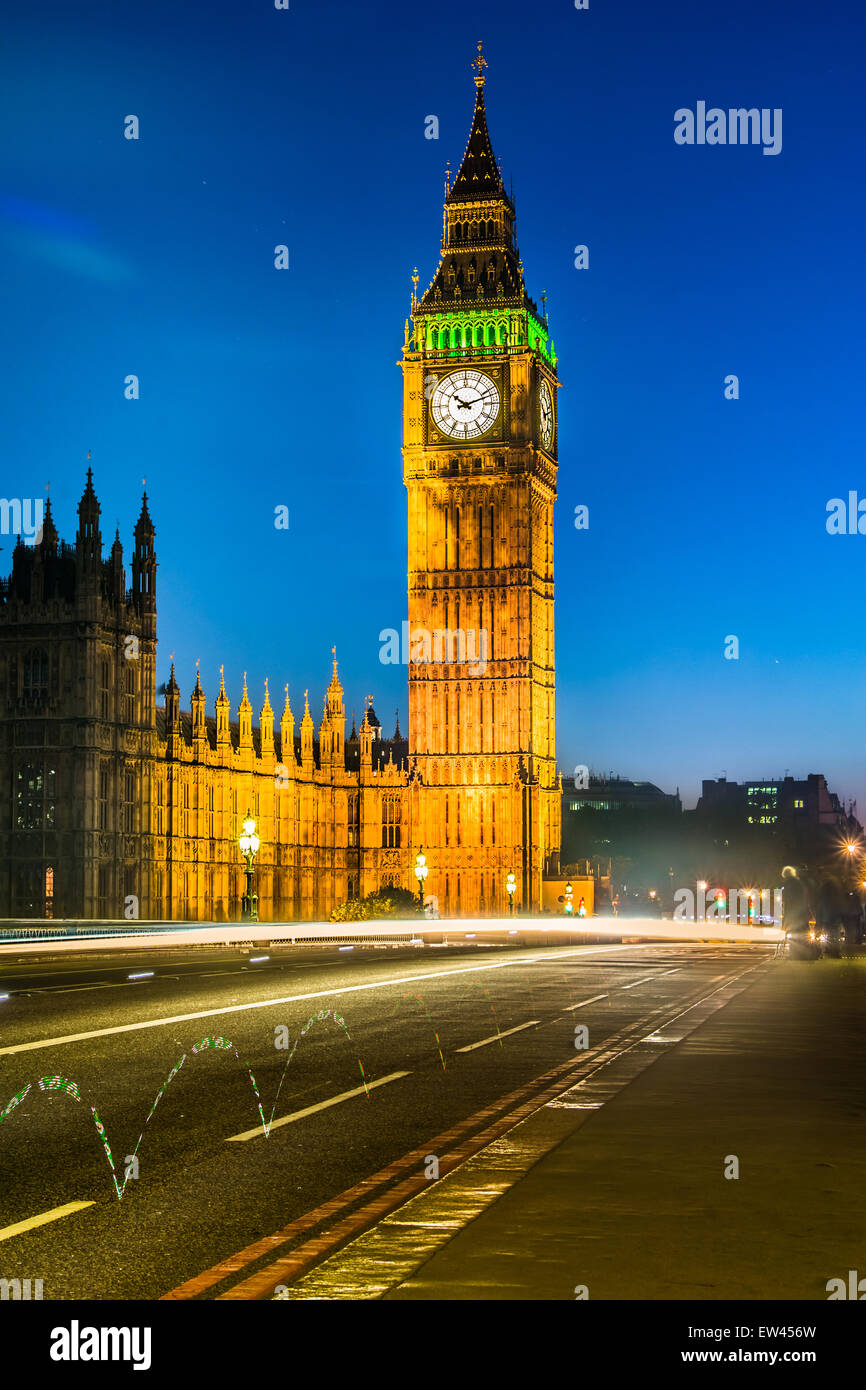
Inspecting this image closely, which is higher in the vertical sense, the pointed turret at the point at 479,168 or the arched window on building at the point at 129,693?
the pointed turret at the point at 479,168

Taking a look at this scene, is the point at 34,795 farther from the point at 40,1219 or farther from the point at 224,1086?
the point at 40,1219

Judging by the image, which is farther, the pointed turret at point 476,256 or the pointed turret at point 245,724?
the pointed turret at point 476,256

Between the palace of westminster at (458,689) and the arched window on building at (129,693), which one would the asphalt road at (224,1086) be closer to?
the arched window on building at (129,693)

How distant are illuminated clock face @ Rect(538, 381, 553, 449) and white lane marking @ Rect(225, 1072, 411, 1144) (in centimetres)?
9578

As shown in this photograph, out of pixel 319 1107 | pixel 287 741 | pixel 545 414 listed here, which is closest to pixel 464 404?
pixel 545 414

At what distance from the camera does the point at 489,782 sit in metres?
105

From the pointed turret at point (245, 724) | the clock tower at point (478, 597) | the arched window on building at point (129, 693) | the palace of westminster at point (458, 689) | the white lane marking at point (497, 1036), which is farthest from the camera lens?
the clock tower at point (478, 597)

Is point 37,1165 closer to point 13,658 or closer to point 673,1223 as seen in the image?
point 673,1223

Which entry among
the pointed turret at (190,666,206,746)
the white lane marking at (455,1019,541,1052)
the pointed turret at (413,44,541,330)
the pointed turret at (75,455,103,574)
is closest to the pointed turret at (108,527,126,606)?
the pointed turret at (75,455,103,574)

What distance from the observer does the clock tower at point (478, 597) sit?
10444cm

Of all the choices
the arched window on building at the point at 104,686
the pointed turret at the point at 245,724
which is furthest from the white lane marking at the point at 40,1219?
the pointed turret at the point at 245,724

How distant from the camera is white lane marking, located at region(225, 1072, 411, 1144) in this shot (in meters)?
12.2

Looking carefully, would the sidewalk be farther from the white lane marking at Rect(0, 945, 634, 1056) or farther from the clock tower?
the clock tower

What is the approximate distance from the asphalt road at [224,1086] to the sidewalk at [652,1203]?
0.92 meters
